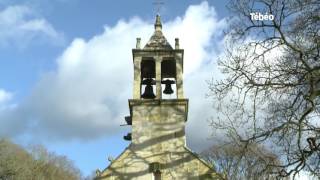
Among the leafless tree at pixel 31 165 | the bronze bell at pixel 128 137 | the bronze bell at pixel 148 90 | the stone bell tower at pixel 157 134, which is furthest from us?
the leafless tree at pixel 31 165

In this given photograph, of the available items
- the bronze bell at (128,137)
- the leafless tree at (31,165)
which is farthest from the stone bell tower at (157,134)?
the leafless tree at (31,165)

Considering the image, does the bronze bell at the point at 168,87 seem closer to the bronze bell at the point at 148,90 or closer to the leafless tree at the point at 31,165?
the bronze bell at the point at 148,90

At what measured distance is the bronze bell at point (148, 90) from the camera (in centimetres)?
1769

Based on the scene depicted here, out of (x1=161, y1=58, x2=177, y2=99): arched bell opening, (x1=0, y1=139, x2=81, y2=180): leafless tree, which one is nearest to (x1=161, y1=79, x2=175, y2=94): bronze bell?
(x1=161, y1=58, x2=177, y2=99): arched bell opening

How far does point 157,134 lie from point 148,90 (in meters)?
2.39

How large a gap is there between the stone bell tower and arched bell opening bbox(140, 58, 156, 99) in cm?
11

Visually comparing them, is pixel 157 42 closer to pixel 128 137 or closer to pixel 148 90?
pixel 148 90

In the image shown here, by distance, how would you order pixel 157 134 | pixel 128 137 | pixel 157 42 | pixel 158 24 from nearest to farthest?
pixel 157 134 → pixel 128 137 → pixel 157 42 → pixel 158 24

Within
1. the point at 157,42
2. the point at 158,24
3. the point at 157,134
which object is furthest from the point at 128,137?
the point at 158,24

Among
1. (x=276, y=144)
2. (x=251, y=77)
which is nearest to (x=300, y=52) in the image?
(x=251, y=77)

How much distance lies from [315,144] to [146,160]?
23.8ft

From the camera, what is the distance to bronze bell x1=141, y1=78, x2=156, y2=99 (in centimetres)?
1769

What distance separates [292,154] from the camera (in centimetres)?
1008

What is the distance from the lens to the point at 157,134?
16.1m
